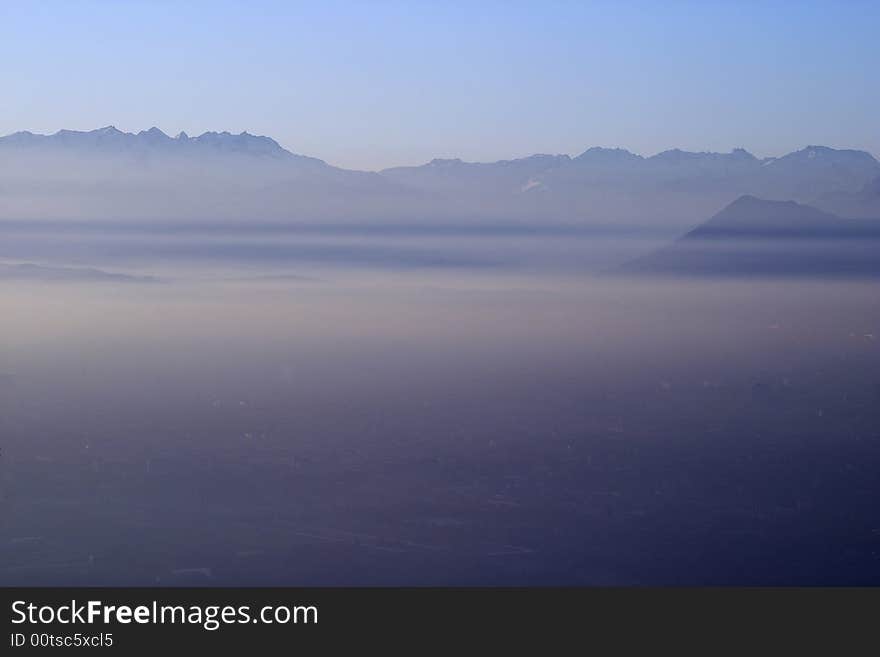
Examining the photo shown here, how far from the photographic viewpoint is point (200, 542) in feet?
55.4

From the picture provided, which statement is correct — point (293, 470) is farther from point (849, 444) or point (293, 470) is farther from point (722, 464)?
point (849, 444)

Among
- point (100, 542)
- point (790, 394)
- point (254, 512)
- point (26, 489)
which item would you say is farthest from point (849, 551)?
point (790, 394)

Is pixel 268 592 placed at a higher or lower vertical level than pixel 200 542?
higher

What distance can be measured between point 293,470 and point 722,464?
10.1 m

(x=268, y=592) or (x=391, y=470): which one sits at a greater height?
(x=268, y=592)

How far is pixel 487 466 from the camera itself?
2442cm

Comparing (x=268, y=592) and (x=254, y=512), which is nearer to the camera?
(x=268, y=592)

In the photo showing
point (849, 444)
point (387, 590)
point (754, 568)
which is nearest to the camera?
point (387, 590)

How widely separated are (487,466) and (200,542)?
29.6 feet

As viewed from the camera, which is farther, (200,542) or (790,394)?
(790,394)

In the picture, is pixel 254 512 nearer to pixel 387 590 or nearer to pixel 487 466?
pixel 487 466

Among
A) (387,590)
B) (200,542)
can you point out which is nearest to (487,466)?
(200,542)

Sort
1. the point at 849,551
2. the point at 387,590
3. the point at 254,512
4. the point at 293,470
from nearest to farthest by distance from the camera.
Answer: the point at 387,590 < the point at 849,551 < the point at 254,512 < the point at 293,470

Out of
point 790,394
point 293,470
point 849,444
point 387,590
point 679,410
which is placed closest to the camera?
point 387,590
